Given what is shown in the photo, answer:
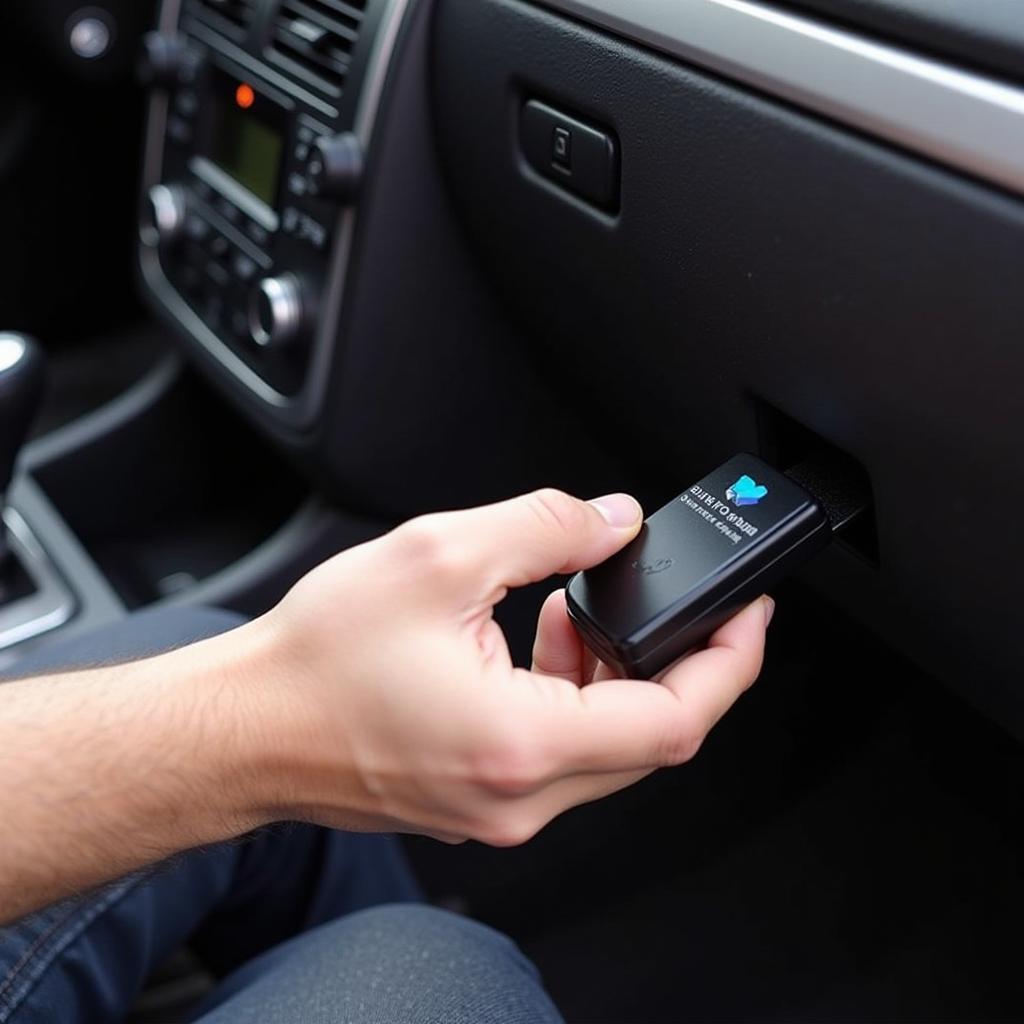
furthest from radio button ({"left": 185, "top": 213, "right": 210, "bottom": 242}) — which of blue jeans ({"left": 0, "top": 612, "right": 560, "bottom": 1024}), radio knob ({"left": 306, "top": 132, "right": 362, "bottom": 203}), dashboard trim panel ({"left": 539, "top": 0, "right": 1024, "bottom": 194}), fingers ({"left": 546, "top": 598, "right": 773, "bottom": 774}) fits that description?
fingers ({"left": 546, "top": 598, "right": 773, "bottom": 774})

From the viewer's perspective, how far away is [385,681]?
51 cm

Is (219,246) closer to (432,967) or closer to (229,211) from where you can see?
(229,211)

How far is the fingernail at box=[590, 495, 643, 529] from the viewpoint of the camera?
583 mm

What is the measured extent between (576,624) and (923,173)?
0.74 feet

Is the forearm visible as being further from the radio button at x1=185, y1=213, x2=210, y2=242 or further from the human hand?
the radio button at x1=185, y1=213, x2=210, y2=242

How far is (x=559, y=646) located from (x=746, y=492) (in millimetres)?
111

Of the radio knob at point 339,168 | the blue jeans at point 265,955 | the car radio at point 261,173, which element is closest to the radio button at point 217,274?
the car radio at point 261,173

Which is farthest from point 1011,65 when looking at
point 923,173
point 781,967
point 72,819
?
point 781,967

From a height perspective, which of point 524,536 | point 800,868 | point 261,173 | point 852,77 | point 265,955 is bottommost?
point 800,868

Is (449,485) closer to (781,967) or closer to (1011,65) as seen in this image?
(781,967)

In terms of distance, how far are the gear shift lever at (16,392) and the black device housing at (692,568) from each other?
24.9 inches

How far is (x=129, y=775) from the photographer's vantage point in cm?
56

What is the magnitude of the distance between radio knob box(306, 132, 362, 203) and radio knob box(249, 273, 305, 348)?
11 centimetres

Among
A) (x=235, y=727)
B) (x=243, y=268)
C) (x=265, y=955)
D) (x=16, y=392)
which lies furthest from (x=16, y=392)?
(x=235, y=727)
